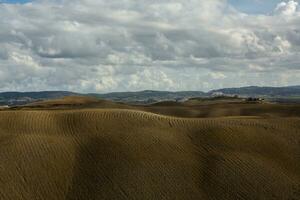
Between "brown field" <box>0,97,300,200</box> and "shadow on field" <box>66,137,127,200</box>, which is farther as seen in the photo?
"brown field" <box>0,97,300,200</box>

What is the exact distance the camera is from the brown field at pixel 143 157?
3020cm

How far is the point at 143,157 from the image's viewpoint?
33812 millimetres

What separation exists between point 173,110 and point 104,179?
58509 millimetres

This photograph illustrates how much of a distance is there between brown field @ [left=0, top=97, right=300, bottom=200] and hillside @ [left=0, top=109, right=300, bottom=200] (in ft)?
0.21

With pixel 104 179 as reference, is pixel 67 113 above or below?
above

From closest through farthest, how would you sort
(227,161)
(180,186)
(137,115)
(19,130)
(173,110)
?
(180,186)
(227,161)
(19,130)
(137,115)
(173,110)

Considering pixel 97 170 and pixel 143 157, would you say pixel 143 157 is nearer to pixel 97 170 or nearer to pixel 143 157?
pixel 143 157

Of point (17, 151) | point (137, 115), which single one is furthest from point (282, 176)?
point (17, 151)

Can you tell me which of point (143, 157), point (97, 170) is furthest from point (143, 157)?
point (97, 170)

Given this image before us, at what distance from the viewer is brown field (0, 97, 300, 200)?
30203 mm

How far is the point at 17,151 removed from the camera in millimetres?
34062

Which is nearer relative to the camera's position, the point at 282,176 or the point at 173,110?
the point at 282,176

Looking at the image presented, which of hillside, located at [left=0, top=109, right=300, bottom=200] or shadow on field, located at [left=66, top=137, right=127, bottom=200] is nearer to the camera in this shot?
shadow on field, located at [left=66, top=137, right=127, bottom=200]

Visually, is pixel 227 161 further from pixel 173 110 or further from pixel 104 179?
pixel 173 110
